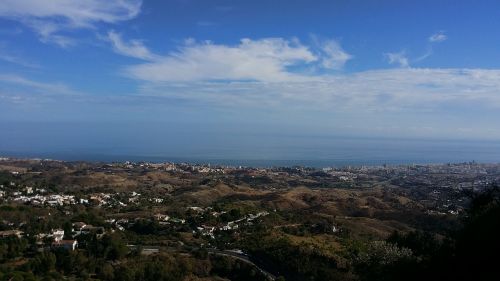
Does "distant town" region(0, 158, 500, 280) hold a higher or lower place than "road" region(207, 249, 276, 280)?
higher

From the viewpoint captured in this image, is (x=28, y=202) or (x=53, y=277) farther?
(x=28, y=202)

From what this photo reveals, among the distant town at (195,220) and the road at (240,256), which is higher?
the distant town at (195,220)

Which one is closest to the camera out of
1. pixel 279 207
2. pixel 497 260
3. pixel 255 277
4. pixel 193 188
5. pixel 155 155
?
pixel 497 260

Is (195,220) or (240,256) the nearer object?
(240,256)

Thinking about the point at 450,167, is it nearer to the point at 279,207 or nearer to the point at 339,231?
the point at 279,207

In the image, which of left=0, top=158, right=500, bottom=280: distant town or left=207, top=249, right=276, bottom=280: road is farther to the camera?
left=0, top=158, right=500, bottom=280: distant town

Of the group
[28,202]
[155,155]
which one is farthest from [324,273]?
[155,155]

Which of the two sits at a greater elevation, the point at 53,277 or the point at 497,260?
the point at 497,260

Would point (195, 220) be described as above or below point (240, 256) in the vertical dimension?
above

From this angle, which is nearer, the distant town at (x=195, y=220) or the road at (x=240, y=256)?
A: the road at (x=240, y=256)

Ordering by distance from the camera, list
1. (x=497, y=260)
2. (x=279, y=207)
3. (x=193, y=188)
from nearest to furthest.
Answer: (x=497, y=260)
(x=279, y=207)
(x=193, y=188)

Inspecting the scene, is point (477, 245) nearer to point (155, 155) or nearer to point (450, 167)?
point (450, 167)
